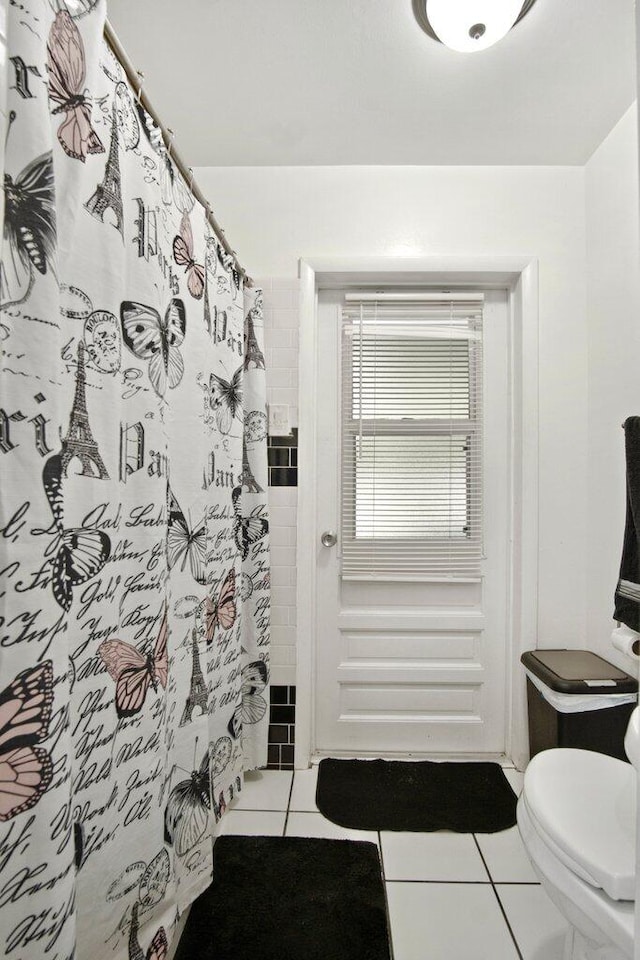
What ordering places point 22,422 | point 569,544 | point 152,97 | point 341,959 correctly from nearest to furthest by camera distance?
point 22,422 < point 341,959 < point 152,97 < point 569,544

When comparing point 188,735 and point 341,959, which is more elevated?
point 188,735

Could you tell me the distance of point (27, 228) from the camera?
0.60 meters

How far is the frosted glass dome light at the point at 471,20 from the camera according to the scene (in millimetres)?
1204

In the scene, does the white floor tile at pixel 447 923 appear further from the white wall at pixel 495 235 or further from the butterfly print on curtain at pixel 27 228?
the butterfly print on curtain at pixel 27 228

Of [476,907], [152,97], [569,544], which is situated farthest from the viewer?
[569,544]

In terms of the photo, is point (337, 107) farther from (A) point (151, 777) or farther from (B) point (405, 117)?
(A) point (151, 777)

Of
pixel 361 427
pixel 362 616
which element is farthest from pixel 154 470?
pixel 362 616

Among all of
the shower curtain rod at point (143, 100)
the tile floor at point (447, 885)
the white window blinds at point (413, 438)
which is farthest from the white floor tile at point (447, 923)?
the shower curtain rod at point (143, 100)

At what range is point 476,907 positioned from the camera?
1.30m

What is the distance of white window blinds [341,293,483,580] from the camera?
2027mm

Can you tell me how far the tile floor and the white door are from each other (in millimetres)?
308

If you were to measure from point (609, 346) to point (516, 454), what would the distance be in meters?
0.51

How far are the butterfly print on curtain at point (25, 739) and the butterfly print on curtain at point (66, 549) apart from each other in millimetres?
100

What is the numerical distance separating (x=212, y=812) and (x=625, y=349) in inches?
76.3
